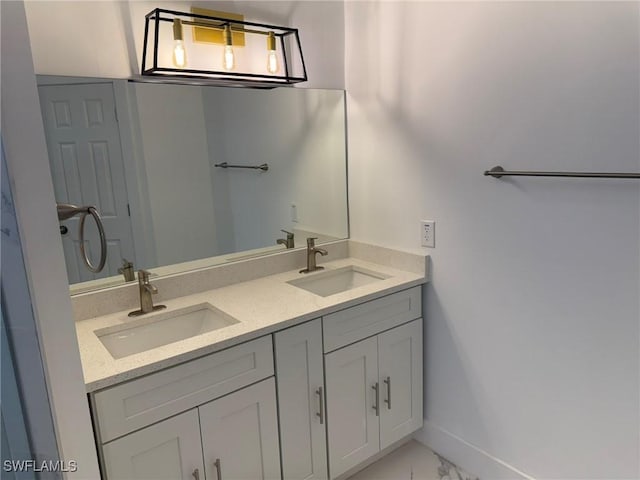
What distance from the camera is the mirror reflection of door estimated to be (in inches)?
61.9

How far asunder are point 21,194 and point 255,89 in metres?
1.51

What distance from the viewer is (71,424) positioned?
2.62ft

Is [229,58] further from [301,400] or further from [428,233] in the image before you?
[301,400]

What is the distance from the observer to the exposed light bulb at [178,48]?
5.65ft

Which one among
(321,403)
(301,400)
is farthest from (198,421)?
(321,403)

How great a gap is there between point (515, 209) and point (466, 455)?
1123 mm

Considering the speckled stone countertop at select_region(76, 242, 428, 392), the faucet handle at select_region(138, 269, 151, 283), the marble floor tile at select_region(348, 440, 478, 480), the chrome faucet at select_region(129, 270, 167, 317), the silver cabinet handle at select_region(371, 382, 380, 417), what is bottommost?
the marble floor tile at select_region(348, 440, 478, 480)

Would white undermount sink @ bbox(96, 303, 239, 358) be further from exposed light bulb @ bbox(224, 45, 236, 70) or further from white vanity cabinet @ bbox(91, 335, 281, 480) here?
exposed light bulb @ bbox(224, 45, 236, 70)

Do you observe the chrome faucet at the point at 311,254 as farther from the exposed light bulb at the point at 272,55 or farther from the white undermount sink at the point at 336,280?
the exposed light bulb at the point at 272,55

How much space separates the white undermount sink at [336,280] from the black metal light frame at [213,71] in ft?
2.94

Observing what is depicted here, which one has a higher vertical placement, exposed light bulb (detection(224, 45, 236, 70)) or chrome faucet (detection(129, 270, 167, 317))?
exposed light bulb (detection(224, 45, 236, 70))

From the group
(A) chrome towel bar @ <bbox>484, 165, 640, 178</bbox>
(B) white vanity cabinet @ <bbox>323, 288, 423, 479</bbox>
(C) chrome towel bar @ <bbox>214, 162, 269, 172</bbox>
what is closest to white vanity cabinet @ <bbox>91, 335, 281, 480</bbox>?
(B) white vanity cabinet @ <bbox>323, 288, 423, 479</bbox>

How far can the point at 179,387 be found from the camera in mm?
1388

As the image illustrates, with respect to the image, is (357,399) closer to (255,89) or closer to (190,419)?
(190,419)
